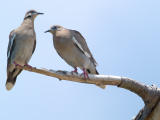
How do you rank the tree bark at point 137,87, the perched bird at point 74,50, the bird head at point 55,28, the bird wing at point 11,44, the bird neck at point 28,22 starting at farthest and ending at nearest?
the bird neck at point 28,22 → the bird head at point 55,28 → the bird wing at point 11,44 → the perched bird at point 74,50 → the tree bark at point 137,87

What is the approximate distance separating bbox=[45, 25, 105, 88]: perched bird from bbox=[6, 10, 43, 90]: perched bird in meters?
0.53

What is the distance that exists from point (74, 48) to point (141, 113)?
8.80 ft

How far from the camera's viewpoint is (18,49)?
879 centimetres

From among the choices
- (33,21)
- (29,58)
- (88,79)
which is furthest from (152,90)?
(33,21)

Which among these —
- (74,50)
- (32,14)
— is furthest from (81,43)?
(32,14)

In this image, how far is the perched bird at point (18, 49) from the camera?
874 centimetres

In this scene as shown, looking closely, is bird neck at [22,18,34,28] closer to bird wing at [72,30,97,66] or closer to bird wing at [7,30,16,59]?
bird wing at [7,30,16,59]

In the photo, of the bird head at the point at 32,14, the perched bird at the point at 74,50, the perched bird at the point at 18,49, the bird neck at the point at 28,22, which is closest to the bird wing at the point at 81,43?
the perched bird at the point at 74,50

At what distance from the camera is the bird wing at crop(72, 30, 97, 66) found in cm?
864

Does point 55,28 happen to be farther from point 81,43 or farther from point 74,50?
point 74,50

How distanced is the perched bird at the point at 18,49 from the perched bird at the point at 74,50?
0.53m

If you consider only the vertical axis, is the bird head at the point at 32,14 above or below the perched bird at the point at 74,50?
above

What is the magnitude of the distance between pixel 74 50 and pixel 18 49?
1.19m

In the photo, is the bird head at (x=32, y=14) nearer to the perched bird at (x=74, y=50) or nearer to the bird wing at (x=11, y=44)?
the bird wing at (x=11, y=44)
